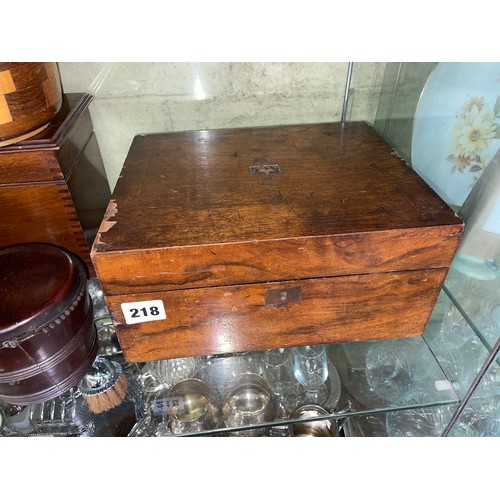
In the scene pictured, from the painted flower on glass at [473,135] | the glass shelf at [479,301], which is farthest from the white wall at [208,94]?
the glass shelf at [479,301]

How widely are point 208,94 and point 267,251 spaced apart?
0.58 m

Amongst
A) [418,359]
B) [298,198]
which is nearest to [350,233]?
[298,198]

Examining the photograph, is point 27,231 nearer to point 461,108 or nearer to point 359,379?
point 359,379

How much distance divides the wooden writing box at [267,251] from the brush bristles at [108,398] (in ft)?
0.42

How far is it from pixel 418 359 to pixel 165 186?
65cm

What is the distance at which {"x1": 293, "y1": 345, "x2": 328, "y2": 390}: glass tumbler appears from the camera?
88 centimetres

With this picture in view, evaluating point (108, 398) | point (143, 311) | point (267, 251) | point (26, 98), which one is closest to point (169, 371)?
point (108, 398)

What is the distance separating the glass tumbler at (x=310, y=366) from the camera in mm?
879

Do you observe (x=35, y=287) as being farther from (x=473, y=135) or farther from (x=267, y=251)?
(x=473, y=135)

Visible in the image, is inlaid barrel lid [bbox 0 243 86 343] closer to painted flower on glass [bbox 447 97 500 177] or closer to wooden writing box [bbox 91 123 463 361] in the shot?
wooden writing box [bbox 91 123 463 361]

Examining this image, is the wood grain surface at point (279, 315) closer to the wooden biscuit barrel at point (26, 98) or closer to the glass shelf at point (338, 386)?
the glass shelf at point (338, 386)

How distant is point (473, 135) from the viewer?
2.37ft

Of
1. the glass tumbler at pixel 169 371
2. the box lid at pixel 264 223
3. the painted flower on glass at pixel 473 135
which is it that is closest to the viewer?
the box lid at pixel 264 223

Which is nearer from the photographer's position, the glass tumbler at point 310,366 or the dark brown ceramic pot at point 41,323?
the dark brown ceramic pot at point 41,323
